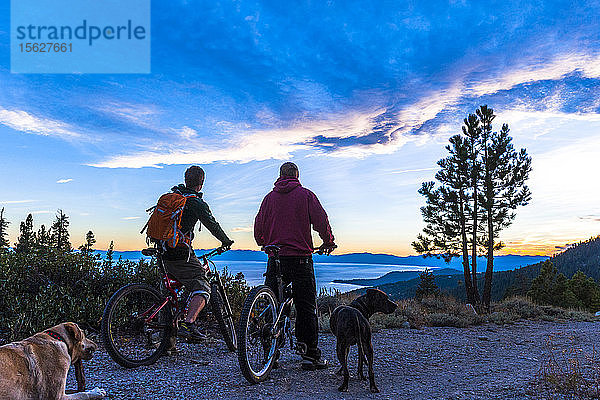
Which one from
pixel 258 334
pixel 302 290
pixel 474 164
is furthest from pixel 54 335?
pixel 474 164

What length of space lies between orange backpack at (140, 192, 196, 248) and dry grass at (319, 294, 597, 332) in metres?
Answer: 4.65

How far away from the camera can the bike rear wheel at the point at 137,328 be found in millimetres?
5430

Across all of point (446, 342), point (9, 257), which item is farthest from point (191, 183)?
point (446, 342)

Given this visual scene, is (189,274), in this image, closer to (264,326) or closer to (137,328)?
(137,328)

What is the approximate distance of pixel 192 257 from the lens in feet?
19.5

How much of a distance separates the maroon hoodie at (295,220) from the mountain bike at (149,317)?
87cm

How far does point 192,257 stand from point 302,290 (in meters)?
1.56

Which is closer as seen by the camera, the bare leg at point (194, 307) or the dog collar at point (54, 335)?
the dog collar at point (54, 335)

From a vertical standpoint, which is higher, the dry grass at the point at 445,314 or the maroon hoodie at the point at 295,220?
the maroon hoodie at the point at 295,220

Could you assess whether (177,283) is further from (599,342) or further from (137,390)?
(599,342)

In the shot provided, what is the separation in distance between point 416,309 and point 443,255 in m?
15.0

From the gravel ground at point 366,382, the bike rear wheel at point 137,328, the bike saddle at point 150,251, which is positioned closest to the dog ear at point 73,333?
the gravel ground at point 366,382

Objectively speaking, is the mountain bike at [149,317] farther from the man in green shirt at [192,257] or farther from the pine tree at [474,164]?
the pine tree at [474,164]

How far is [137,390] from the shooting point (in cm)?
478
